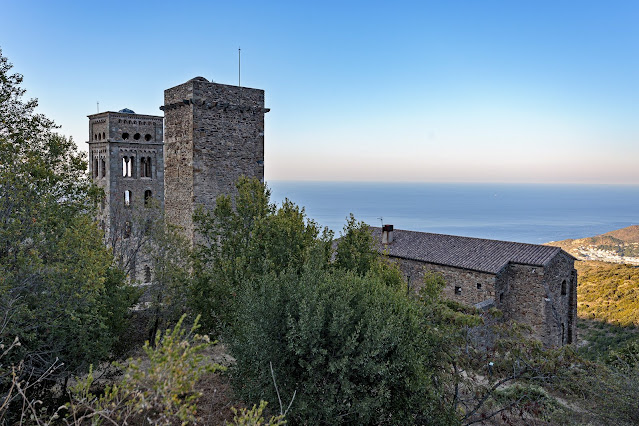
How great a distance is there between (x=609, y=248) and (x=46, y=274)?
77882mm

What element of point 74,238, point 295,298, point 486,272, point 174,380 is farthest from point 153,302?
point 486,272

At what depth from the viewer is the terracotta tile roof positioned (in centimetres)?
2322

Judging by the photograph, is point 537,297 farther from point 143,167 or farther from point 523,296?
point 143,167

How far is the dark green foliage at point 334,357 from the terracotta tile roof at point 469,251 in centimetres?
1335

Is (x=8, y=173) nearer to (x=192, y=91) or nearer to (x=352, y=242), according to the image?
(x=192, y=91)

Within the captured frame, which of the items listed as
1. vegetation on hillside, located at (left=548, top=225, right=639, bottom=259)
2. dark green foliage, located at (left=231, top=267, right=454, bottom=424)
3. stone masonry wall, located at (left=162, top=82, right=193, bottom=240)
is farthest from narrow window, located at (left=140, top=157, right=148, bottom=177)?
vegetation on hillside, located at (left=548, top=225, right=639, bottom=259)

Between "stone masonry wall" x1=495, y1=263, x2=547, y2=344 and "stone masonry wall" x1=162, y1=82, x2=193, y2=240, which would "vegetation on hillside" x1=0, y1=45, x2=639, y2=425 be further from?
"stone masonry wall" x1=495, y1=263, x2=547, y2=344

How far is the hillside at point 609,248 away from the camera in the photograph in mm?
60531

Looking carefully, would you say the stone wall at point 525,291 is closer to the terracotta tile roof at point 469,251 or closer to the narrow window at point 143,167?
the terracotta tile roof at point 469,251

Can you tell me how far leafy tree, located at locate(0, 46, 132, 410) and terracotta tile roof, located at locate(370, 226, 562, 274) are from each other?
47.7 feet

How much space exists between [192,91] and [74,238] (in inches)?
261

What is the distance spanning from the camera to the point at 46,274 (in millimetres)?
9453

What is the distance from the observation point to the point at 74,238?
33.4 ft

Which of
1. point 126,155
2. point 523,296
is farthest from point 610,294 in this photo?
point 126,155
